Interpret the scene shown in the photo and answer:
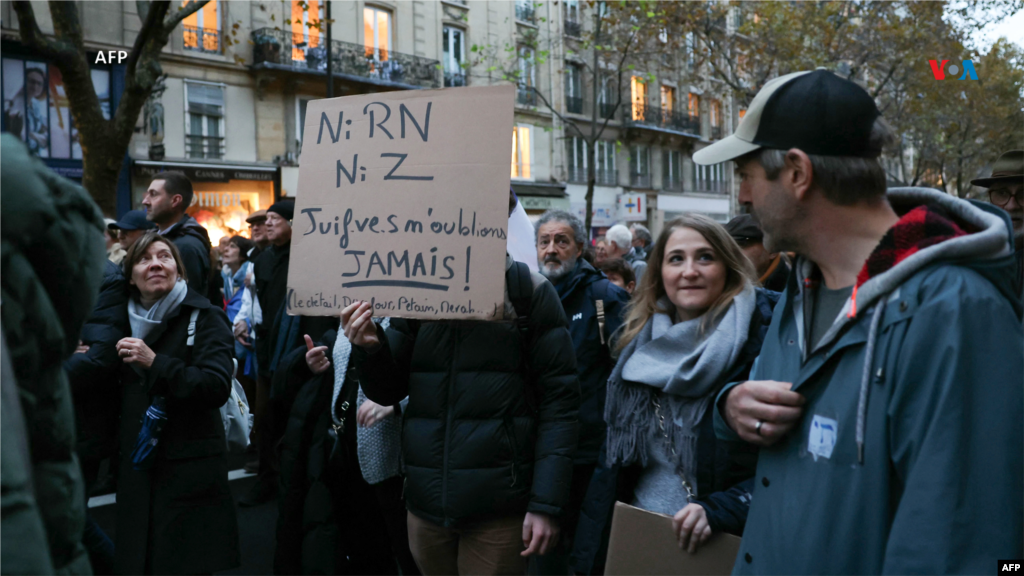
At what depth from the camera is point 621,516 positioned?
7.20ft

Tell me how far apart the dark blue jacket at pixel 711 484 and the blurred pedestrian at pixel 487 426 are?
0.38ft

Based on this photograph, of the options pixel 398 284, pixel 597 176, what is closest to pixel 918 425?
pixel 398 284

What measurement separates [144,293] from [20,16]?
6808 millimetres

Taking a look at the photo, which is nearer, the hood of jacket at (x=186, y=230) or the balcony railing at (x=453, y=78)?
the hood of jacket at (x=186, y=230)

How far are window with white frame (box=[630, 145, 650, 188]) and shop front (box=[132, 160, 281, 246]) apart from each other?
16.9 metres

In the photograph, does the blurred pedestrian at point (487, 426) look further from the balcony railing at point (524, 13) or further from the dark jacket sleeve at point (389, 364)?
the balcony railing at point (524, 13)

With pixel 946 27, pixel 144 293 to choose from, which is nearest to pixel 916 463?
pixel 144 293

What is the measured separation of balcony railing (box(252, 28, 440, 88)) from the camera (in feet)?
68.7

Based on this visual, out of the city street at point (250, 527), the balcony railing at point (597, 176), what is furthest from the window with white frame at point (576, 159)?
the city street at point (250, 527)

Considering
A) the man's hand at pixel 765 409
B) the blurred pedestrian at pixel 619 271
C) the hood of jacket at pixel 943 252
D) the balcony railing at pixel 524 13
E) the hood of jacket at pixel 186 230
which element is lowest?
the man's hand at pixel 765 409

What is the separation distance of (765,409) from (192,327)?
279cm

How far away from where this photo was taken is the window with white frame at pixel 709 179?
37.0m

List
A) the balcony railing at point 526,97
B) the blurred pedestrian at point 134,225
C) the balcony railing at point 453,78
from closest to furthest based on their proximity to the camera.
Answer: the blurred pedestrian at point 134,225 → the balcony railing at point 453,78 → the balcony railing at point 526,97

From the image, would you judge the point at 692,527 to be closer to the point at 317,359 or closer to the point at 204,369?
the point at 317,359
